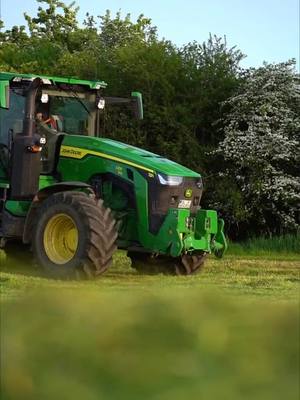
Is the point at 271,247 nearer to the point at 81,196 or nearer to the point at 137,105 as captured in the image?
the point at 137,105

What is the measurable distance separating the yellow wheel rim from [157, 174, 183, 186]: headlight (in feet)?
4.55

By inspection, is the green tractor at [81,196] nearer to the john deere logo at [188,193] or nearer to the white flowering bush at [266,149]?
the john deere logo at [188,193]

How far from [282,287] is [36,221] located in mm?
3567

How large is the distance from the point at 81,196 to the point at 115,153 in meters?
0.89

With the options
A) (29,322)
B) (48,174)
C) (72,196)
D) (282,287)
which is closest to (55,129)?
(48,174)

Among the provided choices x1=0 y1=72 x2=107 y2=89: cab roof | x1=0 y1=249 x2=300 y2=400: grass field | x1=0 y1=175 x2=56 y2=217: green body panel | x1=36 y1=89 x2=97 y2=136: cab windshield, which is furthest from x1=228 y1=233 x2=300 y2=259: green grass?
x1=0 y1=249 x2=300 y2=400: grass field

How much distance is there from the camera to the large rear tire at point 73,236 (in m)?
10.6

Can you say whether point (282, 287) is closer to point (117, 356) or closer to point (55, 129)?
point (55, 129)

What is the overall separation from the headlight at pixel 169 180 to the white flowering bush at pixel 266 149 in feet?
28.8

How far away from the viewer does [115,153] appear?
11469 millimetres

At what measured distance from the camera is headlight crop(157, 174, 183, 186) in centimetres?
1135

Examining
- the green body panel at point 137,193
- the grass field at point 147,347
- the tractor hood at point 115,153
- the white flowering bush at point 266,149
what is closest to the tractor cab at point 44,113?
the tractor hood at point 115,153

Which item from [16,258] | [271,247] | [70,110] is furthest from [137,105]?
[271,247]

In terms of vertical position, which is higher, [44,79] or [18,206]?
[44,79]
